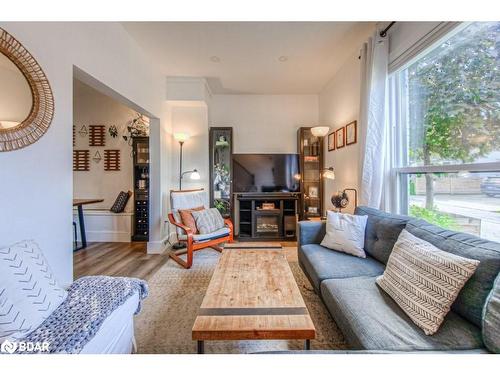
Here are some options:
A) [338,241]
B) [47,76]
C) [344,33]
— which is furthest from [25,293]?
[344,33]

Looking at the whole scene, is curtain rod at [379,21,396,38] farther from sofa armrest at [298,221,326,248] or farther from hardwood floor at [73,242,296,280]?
hardwood floor at [73,242,296,280]

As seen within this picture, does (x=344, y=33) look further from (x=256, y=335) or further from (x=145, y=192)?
(x=145, y=192)

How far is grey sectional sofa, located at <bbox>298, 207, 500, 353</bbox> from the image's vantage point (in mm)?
952

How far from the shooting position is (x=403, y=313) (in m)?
1.18

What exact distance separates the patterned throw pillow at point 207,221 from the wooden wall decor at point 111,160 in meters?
2.20

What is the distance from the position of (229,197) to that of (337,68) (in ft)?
9.14

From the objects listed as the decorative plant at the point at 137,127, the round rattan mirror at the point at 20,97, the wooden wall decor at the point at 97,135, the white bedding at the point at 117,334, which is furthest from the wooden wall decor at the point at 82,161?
the white bedding at the point at 117,334

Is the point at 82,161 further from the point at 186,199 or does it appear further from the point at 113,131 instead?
the point at 186,199

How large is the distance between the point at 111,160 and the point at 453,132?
4969mm

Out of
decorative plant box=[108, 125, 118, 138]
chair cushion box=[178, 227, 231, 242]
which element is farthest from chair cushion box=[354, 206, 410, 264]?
decorative plant box=[108, 125, 118, 138]

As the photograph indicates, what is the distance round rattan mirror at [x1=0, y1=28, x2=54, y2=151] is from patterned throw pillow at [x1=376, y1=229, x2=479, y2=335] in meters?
2.44

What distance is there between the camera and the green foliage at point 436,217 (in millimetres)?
1779

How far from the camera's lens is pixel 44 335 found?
0.94 meters

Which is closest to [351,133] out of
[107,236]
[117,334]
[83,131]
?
[117,334]
